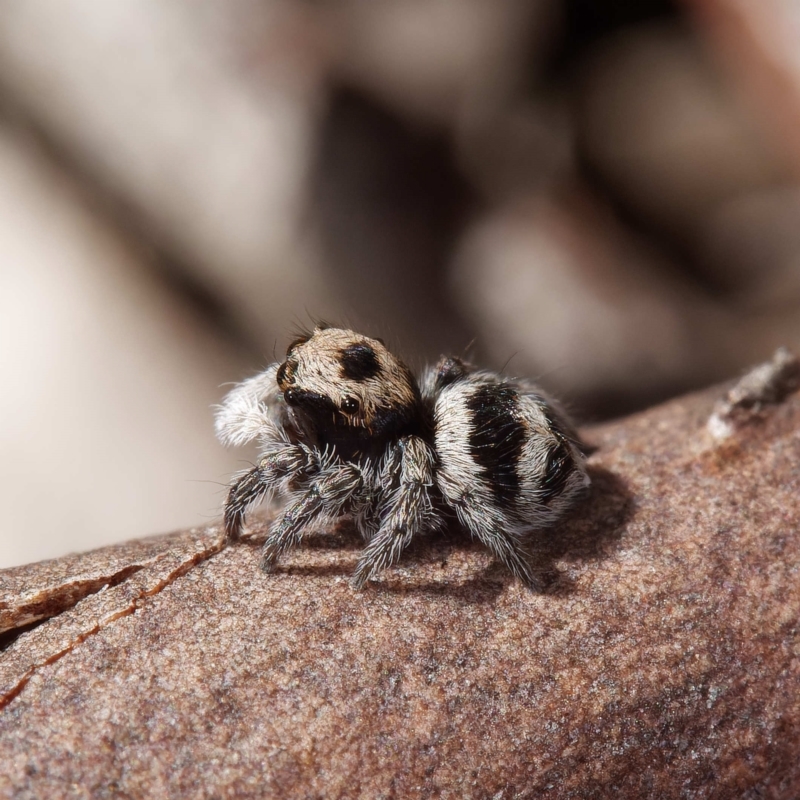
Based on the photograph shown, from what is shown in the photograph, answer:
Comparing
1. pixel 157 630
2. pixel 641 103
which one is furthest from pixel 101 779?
pixel 641 103

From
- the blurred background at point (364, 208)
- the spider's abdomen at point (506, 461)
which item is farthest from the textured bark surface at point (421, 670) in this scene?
the blurred background at point (364, 208)

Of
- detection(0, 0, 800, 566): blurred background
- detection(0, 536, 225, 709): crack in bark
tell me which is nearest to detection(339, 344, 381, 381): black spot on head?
detection(0, 536, 225, 709): crack in bark

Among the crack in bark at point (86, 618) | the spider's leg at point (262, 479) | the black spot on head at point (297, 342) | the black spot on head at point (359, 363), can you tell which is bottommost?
the spider's leg at point (262, 479)

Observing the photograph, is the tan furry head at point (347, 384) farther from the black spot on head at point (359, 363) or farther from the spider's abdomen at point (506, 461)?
the spider's abdomen at point (506, 461)

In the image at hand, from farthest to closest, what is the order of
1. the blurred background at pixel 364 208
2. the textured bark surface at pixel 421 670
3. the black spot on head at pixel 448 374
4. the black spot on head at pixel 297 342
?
1. the blurred background at pixel 364 208
2. the black spot on head at pixel 448 374
3. the black spot on head at pixel 297 342
4. the textured bark surface at pixel 421 670

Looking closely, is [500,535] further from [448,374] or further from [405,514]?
[448,374]

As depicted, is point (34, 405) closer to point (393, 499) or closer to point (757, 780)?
point (393, 499)
